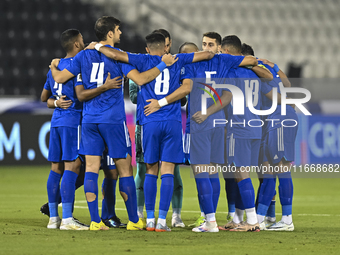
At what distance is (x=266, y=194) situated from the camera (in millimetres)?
5551

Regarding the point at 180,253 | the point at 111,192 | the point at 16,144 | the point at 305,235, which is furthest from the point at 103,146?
the point at 16,144

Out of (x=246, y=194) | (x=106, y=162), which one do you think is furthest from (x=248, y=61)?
(x=106, y=162)

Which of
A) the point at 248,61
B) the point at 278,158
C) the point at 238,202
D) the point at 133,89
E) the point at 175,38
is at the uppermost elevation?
the point at 175,38

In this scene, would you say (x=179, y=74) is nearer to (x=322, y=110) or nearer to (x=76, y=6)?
(x=322, y=110)

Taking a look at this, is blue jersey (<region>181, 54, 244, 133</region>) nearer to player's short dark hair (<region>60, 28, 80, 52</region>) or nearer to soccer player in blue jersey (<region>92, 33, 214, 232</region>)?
soccer player in blue jersey (<region>92, 33, 214, 232</region>)

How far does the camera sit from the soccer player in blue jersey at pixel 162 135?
5.13 m

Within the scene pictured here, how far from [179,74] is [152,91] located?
12.3 inches

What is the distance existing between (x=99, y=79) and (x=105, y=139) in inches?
22.3

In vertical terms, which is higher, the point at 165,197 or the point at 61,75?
the point at 61,75

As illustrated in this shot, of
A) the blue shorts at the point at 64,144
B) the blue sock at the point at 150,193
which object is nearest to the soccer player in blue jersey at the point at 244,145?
the blue sock at the point at 150,193

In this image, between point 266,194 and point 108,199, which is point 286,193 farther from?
point 108,199

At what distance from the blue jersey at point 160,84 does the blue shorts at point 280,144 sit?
40.6 inches

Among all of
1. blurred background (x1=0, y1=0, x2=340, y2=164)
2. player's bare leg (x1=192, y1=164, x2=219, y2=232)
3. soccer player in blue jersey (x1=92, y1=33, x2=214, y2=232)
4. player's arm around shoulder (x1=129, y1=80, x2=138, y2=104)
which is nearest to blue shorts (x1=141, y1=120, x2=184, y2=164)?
soccer player in blue jersey (x1=92, y1=33, x2=214, y2=232)

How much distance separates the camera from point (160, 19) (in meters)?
17.5
